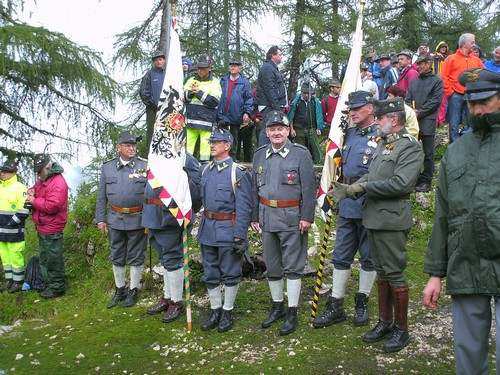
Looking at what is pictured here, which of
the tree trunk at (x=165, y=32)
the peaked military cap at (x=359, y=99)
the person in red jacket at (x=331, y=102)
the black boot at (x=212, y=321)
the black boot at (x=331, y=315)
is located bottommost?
the black boot at (x=212, y=321)

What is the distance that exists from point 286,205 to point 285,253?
1.81ft

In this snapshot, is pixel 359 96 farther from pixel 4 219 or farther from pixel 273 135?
pixel 4 219

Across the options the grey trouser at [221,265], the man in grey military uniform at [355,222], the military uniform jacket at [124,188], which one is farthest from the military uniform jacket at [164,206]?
the man in grey military uniform at [355,222]

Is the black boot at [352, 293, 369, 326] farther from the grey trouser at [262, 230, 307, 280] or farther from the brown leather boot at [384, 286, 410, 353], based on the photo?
the grey trouser at [262, 230, 307, 280]

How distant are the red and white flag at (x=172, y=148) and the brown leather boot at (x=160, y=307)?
1219 millimetres

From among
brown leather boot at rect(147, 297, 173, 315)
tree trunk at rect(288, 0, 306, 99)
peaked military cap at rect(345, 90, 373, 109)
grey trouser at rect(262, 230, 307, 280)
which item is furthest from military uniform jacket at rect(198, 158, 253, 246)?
tree trunk at rect(288, 0, 306, 99)

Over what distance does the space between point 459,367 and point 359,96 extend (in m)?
3.12

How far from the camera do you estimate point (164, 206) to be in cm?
644

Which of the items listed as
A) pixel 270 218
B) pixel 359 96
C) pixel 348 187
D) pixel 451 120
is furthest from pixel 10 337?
pixel 451 120

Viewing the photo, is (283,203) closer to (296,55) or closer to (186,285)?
(186,285)

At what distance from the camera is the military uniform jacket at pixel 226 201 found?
19.5 feet

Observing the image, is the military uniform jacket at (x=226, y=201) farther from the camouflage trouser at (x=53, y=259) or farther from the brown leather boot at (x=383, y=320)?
the camouflage trouser at (x=53, y=259)

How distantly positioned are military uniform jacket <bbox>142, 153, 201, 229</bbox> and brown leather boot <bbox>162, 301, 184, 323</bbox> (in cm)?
103

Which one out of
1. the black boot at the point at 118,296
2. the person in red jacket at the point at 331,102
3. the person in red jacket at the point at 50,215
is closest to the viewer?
the black boot at the point at 118,296
